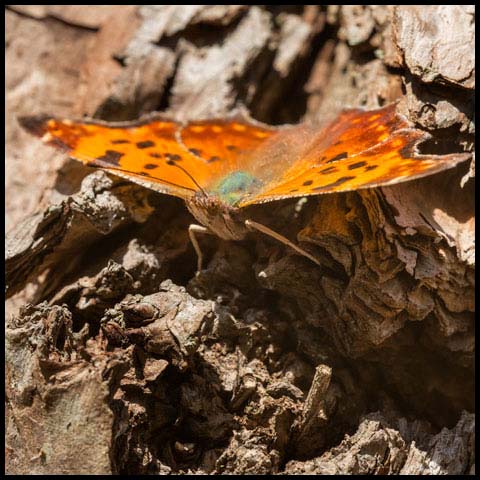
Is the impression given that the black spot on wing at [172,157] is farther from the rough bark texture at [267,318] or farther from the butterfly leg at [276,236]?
the butterfly leg at [276,236]

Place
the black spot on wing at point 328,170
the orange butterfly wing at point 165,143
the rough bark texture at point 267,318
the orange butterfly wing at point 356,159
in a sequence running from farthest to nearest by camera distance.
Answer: the orange butterfly wing at point 165,143, the black spot on wing at point 328,170, the orange butterfly wing at point 356,159, the rough bark texture at point 267,318

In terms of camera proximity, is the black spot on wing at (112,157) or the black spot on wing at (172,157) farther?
the black spot on wing at (172,157)

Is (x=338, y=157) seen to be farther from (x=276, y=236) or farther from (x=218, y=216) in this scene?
(x=218, y=216)

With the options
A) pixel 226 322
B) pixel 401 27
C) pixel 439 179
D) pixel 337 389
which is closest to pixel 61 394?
pixel 226 322

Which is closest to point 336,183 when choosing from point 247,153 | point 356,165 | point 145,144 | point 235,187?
point 356,165

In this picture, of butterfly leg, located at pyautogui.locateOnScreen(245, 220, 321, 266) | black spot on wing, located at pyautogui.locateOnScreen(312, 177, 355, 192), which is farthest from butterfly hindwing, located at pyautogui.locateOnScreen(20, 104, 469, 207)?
butterfly leg, located at pyautogui.locateOnScreen(245, 220, 321, 266)

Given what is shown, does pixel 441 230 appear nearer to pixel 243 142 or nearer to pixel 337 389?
pixel 337 389

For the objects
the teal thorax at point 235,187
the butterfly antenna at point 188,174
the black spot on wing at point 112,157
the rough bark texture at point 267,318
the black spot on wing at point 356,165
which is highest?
the black spot on wing at point 112,157

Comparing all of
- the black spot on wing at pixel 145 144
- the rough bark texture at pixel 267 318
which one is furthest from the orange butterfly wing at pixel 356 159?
the black spot on wing at pixel 145 144
